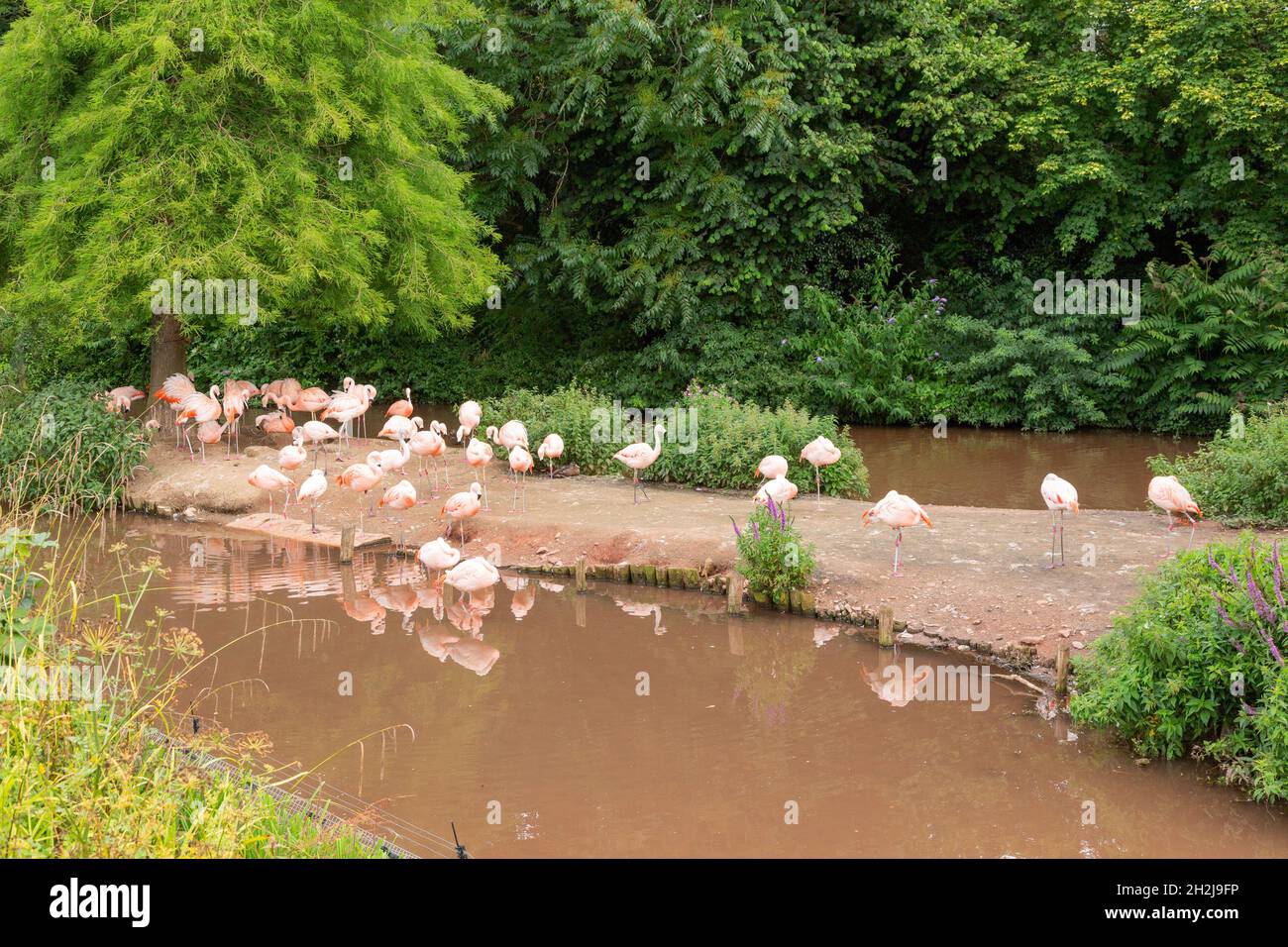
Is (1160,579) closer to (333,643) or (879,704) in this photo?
(879,704)

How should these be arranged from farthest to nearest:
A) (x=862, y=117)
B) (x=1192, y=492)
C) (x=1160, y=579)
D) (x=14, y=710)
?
(x=862, y=117)
(x=1192, y=492)
(x=1160, y=579)
(x=14, y=710)

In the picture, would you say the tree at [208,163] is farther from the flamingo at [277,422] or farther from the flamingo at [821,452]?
the flamingo at [821,452]

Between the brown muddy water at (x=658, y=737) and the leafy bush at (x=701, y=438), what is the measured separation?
10.2ft

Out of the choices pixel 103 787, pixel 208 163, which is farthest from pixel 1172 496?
pixel 208 163

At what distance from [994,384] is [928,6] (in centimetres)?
574

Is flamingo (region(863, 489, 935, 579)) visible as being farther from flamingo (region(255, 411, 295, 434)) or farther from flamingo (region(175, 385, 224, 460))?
flamingo (region(175, 385, 224, 460))

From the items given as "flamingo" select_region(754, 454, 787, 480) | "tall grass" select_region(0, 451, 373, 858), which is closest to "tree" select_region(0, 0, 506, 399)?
"flamingo" select_region(754, 454, 787, 480)

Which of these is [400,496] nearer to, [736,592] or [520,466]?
[520,466]

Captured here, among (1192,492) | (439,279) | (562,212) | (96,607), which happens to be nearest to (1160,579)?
(1192,492)

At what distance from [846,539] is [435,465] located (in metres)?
5.55

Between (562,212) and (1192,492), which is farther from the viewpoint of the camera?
(562,212)

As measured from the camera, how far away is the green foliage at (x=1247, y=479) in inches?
412

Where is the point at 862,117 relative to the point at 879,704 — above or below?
above

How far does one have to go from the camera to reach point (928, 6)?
18094 millimetres
